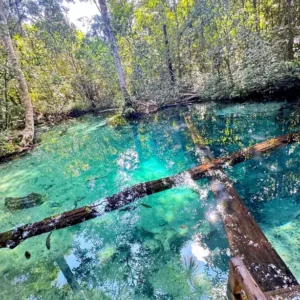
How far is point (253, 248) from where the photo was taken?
1.73m

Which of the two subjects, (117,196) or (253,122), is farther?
(253,122)

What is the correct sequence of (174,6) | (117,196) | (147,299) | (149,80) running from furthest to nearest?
(149,80) → (174,6) → (117,196) → (147,299)

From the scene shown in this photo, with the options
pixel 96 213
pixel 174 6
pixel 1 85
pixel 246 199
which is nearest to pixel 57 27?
pixel 1 85

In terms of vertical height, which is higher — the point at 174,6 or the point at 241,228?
the point at 174,6

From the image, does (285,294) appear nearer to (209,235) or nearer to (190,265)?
(190,265)

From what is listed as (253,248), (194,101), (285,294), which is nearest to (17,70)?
(194,101)

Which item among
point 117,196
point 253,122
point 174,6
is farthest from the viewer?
point 174,6

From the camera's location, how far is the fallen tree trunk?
7.99ft

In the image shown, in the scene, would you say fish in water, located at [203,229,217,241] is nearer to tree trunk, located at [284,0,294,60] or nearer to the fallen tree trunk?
the fallen tree trunk

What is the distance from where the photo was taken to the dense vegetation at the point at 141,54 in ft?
26.0

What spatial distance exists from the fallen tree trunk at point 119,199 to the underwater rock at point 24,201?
5.12 feet

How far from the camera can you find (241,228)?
1960mm

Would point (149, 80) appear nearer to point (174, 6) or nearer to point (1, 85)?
point (174, 6)

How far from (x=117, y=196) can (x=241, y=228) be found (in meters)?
1.69
